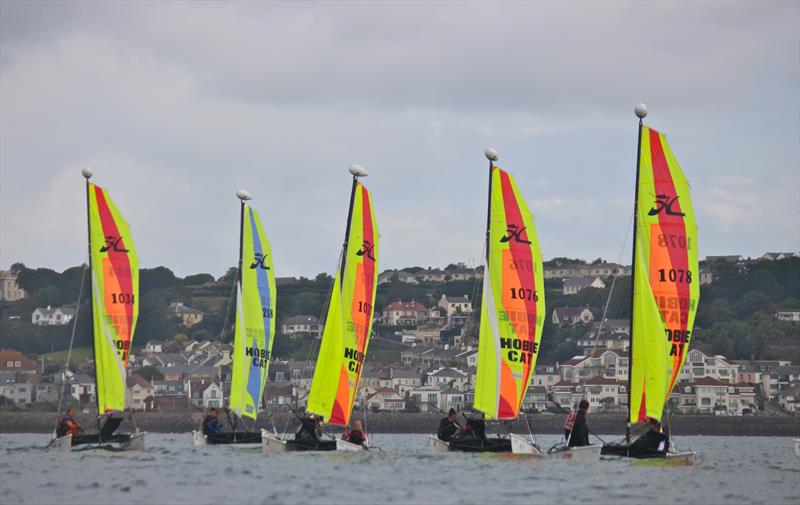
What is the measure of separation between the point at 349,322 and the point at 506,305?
17.5 ft

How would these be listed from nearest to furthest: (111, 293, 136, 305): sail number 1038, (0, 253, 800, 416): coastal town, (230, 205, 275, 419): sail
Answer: (111, 293, 136, 305): sail number 1038
(230, 205, 275, 419): sail
(0, 253, 800, 416): coastal town

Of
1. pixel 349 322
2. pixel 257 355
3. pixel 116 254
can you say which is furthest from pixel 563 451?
pixel 116 254

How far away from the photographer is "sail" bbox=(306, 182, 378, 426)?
46.8 m

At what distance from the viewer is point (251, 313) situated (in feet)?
171

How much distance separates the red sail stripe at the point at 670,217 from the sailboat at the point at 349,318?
9.52 metres

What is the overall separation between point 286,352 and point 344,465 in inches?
5651

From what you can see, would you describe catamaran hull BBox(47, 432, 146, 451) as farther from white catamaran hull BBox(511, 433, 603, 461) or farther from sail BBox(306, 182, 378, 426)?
white catamaran hull BBox(511, 433, 603, 461)

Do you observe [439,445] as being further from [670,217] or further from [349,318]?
[670,217]

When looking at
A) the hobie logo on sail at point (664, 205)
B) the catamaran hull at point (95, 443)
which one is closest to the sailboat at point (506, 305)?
the hobie logo on sail at point (664, 205)

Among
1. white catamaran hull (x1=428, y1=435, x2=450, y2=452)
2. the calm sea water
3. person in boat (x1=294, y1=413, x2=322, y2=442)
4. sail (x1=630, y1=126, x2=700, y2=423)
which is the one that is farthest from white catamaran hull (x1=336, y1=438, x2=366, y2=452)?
sail (x1=630, y1=126, x2=700, y2=423)

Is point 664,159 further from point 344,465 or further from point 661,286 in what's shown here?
point 344,465

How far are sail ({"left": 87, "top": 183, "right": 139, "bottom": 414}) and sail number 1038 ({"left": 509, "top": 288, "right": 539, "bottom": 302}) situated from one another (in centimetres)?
1217

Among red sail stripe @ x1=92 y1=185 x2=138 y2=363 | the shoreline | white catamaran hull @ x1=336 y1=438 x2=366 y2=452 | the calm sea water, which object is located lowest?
the calm sea water

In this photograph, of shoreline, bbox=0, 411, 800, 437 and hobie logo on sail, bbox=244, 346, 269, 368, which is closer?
hobie logo on sail, bbox=244, 346, 269, 368
